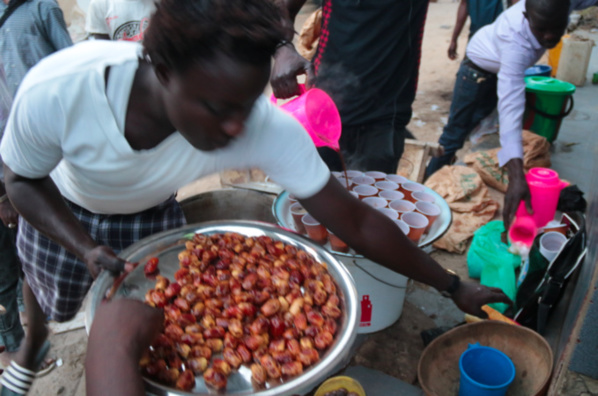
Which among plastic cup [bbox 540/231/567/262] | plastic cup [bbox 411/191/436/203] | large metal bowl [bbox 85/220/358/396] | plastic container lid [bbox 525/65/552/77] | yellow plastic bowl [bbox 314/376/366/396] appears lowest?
plastic container lid [bbox 525/65/552/77]

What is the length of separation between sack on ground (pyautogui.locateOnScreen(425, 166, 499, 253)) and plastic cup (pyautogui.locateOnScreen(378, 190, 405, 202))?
3.25 ft

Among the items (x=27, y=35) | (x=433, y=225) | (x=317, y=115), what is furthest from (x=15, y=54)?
(x=433, y=225)

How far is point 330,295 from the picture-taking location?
1329 mm

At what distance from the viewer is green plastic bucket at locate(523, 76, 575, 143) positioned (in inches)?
165

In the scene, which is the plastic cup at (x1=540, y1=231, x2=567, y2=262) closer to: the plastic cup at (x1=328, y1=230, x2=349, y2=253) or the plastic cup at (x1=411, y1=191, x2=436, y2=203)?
the plastic cup at (x1=411, y1=191, x2=436, y2=203)

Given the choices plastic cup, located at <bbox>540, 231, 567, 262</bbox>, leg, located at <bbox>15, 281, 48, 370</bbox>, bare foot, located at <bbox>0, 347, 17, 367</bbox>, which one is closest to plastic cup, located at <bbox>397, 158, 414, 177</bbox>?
plastic cup, located at <bbox>540, 231, 567, 262</bbox>

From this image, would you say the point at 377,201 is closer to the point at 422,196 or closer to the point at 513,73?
the point at 422,196

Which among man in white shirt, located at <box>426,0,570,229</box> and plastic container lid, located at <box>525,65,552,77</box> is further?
plastic container lid, located at <box>525,65,552,77</box>

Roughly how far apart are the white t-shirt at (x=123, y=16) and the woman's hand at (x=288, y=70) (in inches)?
50.6

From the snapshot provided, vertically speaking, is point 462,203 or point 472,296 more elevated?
point 472,296

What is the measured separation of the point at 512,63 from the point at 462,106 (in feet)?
3.04

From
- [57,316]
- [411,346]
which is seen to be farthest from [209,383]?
[411,346]

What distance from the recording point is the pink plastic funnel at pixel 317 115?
6.42 feet

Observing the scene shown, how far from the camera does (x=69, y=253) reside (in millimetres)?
1777
